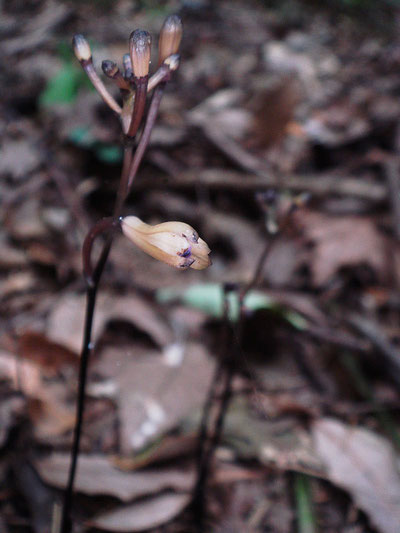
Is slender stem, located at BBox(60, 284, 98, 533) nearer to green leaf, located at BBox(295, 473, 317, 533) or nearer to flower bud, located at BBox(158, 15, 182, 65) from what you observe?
flower bud, located at BBox(158, 15, 182, 65)

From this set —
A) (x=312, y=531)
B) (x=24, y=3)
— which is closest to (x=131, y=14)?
(x=24, y=3)

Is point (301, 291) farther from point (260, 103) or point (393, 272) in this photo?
point (260, 103)

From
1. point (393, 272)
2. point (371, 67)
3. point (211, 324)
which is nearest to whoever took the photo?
point (211, 324)

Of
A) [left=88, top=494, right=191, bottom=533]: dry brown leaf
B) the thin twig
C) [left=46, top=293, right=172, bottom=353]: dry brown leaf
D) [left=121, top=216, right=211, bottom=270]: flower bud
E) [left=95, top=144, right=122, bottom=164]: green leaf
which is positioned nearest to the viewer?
[left=121, top=216, right=211, bottom=270]: flower bud

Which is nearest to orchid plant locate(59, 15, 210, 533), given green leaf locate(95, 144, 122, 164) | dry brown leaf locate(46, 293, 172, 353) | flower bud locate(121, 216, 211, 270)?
flower bud locate(121, 216, 211, 270)

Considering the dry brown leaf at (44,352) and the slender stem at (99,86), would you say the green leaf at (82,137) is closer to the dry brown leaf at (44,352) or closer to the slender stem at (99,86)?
the dry brown leaf at (44,352)

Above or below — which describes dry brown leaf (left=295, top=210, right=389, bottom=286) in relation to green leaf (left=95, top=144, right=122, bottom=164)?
below

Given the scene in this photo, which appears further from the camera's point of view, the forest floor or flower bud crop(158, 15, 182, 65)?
the forest floor

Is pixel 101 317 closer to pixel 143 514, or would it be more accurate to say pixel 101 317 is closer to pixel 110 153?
pixel 143 514
